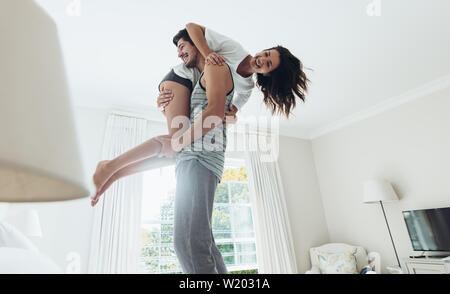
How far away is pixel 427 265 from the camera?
8.57ft

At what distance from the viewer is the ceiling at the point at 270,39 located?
2.01 m

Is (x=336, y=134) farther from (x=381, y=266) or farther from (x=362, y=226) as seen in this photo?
(x=381, y=266)

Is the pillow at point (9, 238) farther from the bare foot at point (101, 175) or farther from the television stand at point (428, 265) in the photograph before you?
the television stand at point (428, 265)

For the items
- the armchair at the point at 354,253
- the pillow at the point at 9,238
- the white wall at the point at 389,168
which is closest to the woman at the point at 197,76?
the pillow at the point at 9,238

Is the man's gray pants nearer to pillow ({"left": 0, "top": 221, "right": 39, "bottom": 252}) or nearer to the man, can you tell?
the man

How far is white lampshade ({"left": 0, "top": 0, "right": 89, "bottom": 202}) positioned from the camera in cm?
20

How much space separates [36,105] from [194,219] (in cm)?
48

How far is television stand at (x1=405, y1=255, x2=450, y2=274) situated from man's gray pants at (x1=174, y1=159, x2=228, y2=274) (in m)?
2.85

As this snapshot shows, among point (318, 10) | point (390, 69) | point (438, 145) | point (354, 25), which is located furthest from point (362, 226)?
point (318, 10)

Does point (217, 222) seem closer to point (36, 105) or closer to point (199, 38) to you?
point (199, 38)

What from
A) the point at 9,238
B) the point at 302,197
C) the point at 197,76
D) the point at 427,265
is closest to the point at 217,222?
the point at 302,197

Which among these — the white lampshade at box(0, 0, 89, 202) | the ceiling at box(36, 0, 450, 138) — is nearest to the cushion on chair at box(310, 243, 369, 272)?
the ceiling at box(36, 0, 450, 138)

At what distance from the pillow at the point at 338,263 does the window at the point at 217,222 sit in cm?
94
